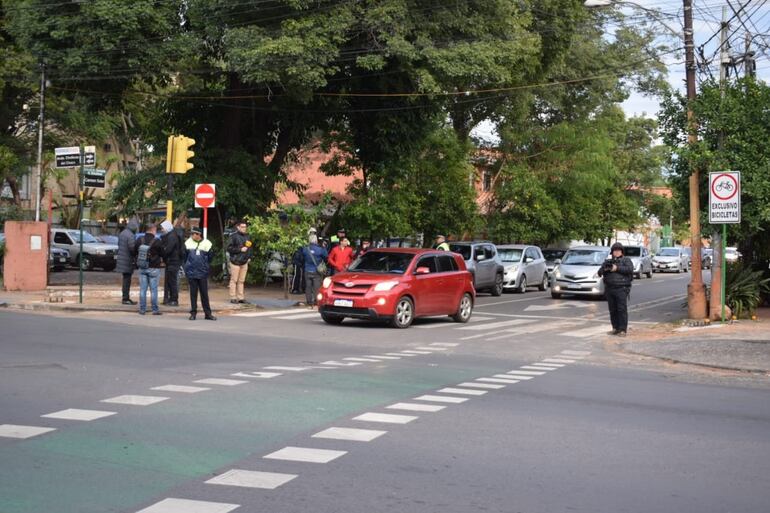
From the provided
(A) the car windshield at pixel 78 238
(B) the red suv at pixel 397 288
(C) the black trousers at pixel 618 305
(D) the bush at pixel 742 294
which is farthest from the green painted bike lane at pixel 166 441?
(A) the car windshield at pixel 78 238

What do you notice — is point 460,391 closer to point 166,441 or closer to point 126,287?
point 166,441

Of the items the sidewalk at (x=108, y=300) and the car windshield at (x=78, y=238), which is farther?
the car windshield at (x=78, y=238)

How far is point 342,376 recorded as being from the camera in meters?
10.8

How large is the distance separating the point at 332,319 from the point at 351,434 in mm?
11245

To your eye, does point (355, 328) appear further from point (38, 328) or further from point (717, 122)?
point (717, 122)

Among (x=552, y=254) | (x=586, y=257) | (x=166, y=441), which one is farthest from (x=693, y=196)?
(x=552, y=254)

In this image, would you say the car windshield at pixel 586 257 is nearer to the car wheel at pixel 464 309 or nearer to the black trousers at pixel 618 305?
the car wheel at pixel 464 309

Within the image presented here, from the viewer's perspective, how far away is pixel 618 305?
17.9 m

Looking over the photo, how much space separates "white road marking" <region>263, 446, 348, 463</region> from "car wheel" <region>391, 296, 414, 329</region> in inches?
438

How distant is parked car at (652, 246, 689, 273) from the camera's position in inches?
2320

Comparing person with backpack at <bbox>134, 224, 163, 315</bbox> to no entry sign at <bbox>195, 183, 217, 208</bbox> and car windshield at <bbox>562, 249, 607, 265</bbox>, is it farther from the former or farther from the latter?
car windshield at <bbox>562, 249, 607, 265</bbox>

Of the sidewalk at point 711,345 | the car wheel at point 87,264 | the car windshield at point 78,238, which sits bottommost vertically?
the sidewalk at point 711,345

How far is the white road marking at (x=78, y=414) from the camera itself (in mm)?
7841

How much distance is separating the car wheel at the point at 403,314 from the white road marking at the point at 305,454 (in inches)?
438
